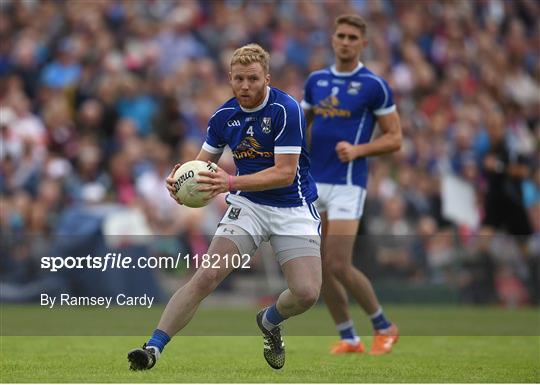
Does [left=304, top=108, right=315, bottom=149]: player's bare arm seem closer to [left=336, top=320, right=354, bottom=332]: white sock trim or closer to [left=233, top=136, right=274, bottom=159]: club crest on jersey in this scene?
[left=336, top=320, right=354, bottom=332]: white sock trim

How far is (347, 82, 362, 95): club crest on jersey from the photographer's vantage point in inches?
465

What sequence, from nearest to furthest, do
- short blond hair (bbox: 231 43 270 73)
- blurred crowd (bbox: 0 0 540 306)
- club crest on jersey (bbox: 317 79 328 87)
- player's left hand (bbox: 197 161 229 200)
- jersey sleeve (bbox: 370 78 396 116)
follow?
1. player's left hand (bbox: 197 161 229 200)
2. short blond hair (bbox: 231 43 270 73)
3. jersey sleeve (bbox: 370 78 396 116)
4. club crest on jersey (bbox: 317 79 328 87)
5. blurred crowd (bbox: 0 0 540 306)

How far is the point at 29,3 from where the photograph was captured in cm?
2123

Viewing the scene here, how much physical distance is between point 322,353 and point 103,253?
207 inches

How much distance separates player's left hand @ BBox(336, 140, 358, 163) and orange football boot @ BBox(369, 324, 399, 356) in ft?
5.30

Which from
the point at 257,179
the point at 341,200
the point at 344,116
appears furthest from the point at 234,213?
the point at 344,116

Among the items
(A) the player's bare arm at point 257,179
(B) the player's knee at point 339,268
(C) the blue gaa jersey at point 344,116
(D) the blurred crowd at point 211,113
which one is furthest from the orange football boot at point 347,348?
(D) the blurred crowd at point 211,113

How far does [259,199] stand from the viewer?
955 cm

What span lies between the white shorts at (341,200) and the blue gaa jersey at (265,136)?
6.32 ft

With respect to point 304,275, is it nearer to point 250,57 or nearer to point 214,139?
point 214,139

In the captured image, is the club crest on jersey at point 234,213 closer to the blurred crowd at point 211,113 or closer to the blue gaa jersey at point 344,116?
the blue gaa jersey at point 344,116

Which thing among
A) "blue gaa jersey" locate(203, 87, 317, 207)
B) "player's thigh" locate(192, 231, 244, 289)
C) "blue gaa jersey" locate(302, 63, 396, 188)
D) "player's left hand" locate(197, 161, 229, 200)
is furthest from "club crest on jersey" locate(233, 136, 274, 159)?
"blue gaa jersey" locate(302, 63, 396, 188)

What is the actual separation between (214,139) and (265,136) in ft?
1.46

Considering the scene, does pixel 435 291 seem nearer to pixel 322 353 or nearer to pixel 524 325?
pixel 524 325
